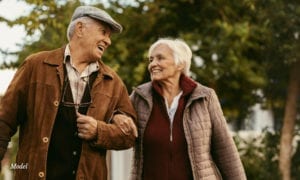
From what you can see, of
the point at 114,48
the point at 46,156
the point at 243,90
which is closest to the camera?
the point at 46,156

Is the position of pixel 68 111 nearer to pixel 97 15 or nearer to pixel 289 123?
pixel 97 15

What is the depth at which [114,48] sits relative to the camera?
32.4 ft

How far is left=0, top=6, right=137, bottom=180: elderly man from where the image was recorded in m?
3.85

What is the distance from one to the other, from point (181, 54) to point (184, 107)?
38 centimetres

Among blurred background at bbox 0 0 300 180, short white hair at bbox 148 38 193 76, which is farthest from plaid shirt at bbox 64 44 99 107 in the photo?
blurred background at bbox 0 0 300 180

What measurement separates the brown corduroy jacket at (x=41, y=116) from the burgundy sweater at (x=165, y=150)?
444 mm

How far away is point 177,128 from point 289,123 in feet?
20.4

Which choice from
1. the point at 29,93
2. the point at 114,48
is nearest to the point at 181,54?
the point at 29,93

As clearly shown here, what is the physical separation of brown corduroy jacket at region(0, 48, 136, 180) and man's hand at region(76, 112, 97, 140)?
43 millimetres

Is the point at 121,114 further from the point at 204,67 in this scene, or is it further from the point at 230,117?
the point at 230,117

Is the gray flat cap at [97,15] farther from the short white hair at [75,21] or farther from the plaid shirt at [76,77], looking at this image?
the plaid shirt at [76,77]

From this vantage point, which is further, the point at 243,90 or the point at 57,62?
the point at 243,90

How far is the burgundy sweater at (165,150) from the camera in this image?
440 cm

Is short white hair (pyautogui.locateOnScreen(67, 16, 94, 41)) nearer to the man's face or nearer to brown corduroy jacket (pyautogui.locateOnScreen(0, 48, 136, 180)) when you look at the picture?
the man's face
